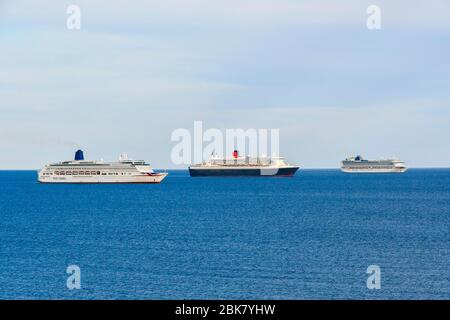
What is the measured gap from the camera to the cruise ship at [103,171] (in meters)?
151

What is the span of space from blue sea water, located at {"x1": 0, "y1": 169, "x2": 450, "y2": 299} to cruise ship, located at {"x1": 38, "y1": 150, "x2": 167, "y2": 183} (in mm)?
65200

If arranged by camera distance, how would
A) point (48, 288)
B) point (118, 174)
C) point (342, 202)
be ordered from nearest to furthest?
point (48, 288), point (342, 202), point (118, 174)

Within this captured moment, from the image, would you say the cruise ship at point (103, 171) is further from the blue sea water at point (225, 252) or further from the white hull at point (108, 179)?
the blue sea water at point (225, 252)

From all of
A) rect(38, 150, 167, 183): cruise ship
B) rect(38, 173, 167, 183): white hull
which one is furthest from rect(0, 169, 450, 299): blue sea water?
rect(38, 173, 167, 183): white hull

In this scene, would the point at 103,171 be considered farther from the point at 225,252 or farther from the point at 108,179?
the point at 225,252

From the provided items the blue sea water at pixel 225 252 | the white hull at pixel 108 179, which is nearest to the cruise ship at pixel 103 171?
the white hull at pixel 108 179

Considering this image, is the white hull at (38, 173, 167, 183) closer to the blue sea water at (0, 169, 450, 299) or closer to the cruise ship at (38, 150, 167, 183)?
the cruise ship at (38, 150, 167, 183)

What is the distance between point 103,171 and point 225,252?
108749 millimetres

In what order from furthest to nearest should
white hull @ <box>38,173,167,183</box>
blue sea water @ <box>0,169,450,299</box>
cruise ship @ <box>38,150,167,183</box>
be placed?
1. white hull @ <box>38,173,167,183</box>
2. cruise ship @ <box>38,150,167,183</box>
3. blue sea water @ <box>0,169,450,299</box>

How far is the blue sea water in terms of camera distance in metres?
34.0

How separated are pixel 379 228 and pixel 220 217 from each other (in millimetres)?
18313
